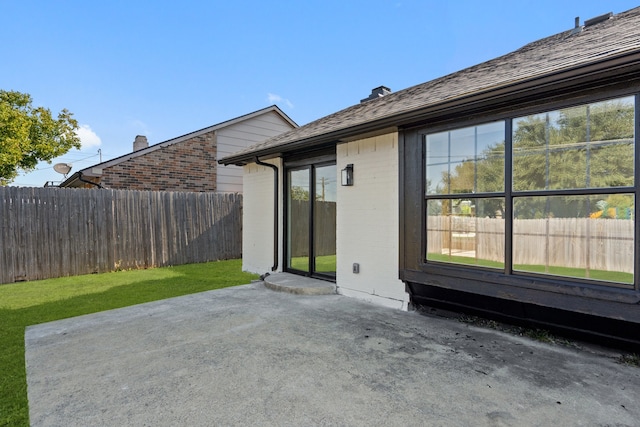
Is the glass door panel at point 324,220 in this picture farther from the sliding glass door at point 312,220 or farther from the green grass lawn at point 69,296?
the green grass lawn at point 69,296

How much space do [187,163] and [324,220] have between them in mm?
7263

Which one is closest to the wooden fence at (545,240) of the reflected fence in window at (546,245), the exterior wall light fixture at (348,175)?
the reflected fence in window at (546,245)

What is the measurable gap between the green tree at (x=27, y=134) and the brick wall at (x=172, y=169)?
1193 cm

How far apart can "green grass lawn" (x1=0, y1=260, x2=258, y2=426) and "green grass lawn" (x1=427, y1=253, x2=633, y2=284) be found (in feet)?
13.6

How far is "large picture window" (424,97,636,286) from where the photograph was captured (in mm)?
3109

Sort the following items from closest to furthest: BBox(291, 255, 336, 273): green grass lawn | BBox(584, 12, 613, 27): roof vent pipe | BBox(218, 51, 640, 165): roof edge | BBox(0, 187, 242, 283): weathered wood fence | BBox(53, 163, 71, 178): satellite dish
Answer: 1. BBox(218, 51, 640, 165): roof edge
2. BBox(584, 12, 613, 27): roof vent pipe
3. BBox(291, 255, 336, 273): green grass lawn
4. BBox(0, 187, 242, 283): weathered wood fence
5. BBox(53, 163, 71, 178): satellite dish

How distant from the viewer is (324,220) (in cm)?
619

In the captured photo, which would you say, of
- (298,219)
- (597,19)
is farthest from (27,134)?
(597,19)

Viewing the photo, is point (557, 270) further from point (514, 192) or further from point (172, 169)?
point (172, 169)

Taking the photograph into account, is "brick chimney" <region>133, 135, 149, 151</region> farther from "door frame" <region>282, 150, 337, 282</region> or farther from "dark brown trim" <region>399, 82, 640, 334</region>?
"dark brown trim" <region>399, 82, 640, 334</region>

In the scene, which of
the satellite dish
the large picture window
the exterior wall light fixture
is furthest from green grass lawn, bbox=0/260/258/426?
the satellite dish

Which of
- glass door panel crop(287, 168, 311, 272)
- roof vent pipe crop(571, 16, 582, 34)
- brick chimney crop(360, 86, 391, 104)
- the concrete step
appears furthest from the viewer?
brick chimney crop(360, 86, 391, 104)

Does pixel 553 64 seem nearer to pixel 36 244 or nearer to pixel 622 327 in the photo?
pixel 622 327

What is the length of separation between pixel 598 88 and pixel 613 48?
316 mm
